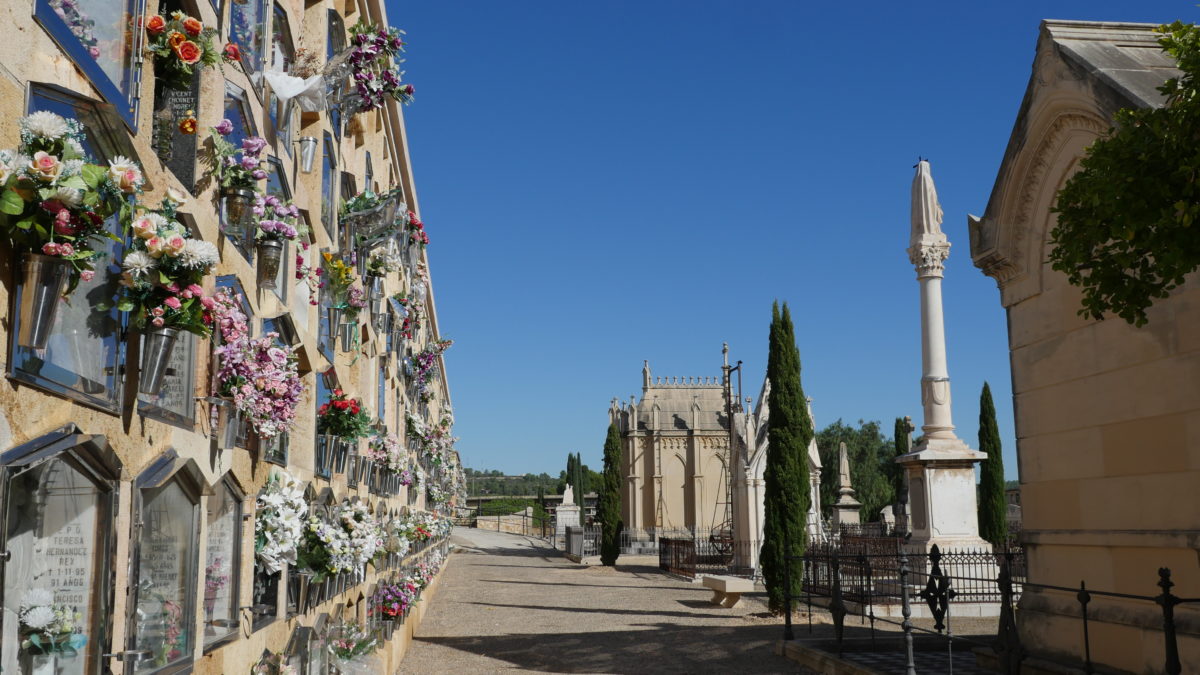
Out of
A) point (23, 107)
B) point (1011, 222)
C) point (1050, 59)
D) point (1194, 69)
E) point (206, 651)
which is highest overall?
point (1050, 59)

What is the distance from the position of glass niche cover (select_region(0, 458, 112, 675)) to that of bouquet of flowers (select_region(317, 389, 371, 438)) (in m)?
4.45

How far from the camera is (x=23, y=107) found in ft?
10.7

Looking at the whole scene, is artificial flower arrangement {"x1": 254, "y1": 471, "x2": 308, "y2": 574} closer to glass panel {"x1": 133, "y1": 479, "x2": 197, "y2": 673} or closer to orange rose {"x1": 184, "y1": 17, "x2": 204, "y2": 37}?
glass panel {"x1": 133, "y1": 479, "x2": 197, "y2": 673}

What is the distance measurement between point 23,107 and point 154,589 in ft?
7.82

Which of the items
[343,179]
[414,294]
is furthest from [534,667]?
[343,179]

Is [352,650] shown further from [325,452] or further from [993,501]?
[993,501]

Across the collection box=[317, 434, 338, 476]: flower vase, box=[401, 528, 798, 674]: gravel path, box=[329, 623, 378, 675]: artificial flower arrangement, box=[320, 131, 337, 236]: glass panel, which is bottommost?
box=[401, 528, 798, 674]: gravel path

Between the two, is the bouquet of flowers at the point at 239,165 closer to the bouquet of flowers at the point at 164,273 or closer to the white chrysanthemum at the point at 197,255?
the bouquet of flowers at the point at 164,273

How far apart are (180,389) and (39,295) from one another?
1.67 m

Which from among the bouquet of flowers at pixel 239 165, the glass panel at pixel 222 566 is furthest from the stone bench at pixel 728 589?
the bouquet of flowers at pixel 239 165

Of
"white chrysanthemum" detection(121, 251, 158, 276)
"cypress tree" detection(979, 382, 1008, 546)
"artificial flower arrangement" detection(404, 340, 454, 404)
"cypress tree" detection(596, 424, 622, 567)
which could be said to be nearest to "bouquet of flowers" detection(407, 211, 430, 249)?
"artificial flower arrangement" detection(404, 340, 454, 404)

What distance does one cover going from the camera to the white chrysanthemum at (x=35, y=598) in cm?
329

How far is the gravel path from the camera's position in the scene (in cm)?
1349

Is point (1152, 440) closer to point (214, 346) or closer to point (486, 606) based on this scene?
point (214, 346)
